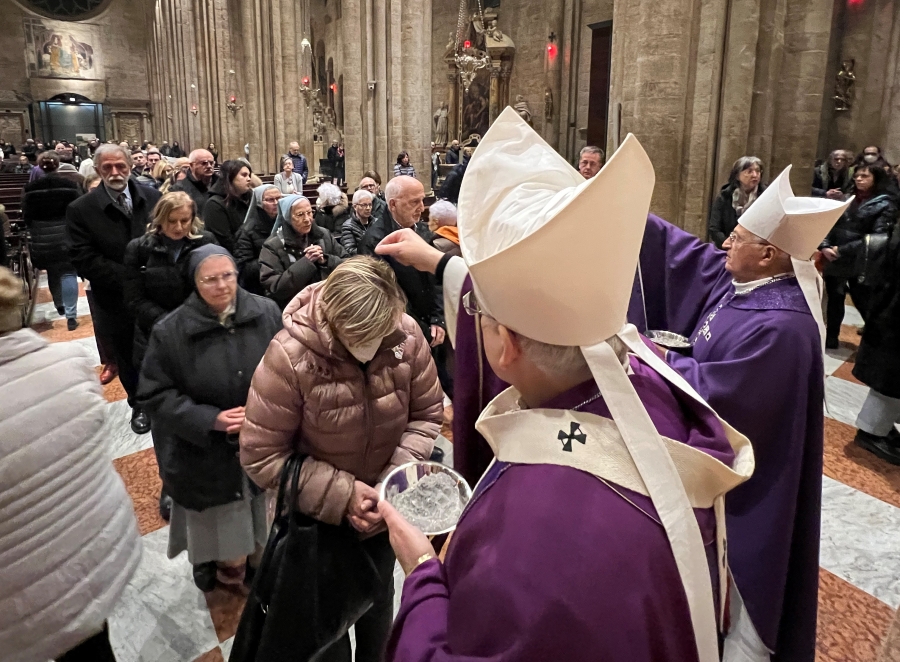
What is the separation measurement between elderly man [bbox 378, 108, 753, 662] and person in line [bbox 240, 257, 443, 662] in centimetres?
80

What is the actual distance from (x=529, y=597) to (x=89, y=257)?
14.7 feet

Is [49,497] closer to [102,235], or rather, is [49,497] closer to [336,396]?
[336,396]

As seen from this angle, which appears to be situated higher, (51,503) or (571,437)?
(571,437)

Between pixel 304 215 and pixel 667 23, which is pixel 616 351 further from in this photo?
pixel 667 23

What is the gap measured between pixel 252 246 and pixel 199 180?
1773 mm

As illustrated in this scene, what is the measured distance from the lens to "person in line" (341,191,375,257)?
5156 millimetres

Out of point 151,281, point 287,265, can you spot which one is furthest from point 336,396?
point 287,265

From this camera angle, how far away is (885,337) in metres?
4.39

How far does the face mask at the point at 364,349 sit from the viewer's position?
1.97m

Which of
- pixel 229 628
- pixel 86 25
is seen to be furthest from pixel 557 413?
pixel 86 25

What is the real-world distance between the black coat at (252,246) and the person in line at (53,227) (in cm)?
327

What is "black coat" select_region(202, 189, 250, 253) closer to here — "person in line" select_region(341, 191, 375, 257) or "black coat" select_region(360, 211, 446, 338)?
"person in line" select_region(341, 191, 375, 257)

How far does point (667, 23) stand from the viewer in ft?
17.5

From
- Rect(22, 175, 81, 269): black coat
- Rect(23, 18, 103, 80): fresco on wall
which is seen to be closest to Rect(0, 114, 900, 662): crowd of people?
Rect(22, 175, 81, 269): black coat
